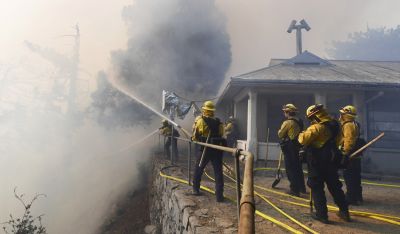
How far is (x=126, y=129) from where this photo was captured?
20156mm

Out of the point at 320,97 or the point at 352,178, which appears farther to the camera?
the point at 320,97

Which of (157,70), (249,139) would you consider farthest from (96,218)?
(157,70)

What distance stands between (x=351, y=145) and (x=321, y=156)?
37.8 inches

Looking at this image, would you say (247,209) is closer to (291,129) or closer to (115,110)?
(291,129)

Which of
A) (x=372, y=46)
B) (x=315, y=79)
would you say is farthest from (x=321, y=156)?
(x=372, y=46)

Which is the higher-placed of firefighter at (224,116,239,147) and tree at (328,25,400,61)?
tree at (328,25,400,61)

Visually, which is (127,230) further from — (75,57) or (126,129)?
(75,57)

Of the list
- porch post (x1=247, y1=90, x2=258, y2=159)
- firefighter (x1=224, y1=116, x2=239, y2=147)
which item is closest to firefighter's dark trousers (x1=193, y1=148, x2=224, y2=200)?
porch post (x1=247, y1=90, x2=258, y2=159)

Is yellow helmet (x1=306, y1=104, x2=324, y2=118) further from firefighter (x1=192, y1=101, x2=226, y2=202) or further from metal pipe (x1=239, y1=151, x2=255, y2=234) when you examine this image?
metal pipe (x1=239, y1=151, x2=255, y2=234)

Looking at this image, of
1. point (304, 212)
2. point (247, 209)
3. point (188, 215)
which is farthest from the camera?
point (304, 212)

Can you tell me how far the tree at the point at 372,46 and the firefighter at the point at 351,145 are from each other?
3988 centimetres

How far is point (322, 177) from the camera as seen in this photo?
3.70 meters

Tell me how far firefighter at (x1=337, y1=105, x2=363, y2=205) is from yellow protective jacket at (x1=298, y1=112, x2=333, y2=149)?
404 mm

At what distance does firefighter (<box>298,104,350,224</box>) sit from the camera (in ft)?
11.9
